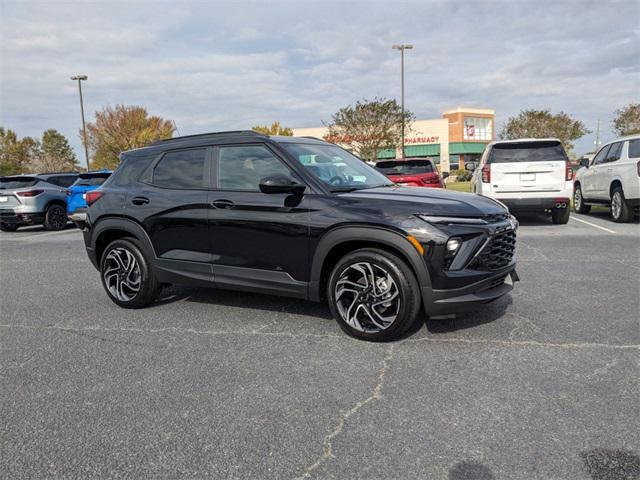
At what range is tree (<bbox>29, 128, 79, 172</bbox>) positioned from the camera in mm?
50031

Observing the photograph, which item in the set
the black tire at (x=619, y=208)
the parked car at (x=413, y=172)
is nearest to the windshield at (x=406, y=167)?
the parked car at (x=413, y=172)

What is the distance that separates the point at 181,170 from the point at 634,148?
9713 mm

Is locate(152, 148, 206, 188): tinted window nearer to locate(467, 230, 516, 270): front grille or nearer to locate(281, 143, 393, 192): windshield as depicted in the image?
locate(281, 143, 393, 192): windshield

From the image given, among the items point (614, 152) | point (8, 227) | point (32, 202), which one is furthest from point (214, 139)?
point (8, 227)

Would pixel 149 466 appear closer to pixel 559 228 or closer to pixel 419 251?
pixel 419 251

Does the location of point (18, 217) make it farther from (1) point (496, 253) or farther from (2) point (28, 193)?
(1) point (496, 253)

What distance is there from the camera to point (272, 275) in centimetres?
446

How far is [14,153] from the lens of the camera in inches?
2095

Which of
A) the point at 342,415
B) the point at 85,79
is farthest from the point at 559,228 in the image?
the point at 85,79

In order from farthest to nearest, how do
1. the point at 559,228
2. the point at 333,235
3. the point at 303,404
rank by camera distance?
1. the point at 559,228
2. the point at 333,235
3. the point at 303,404

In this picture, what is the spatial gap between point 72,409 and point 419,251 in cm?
254

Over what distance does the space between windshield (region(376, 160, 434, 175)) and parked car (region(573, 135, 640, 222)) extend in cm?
390

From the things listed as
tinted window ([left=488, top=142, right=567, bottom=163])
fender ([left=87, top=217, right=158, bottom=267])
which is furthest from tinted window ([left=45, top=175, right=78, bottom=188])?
tinted window ([left=488, top=142, right=567, bottom=163])

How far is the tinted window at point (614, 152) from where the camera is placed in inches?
443
